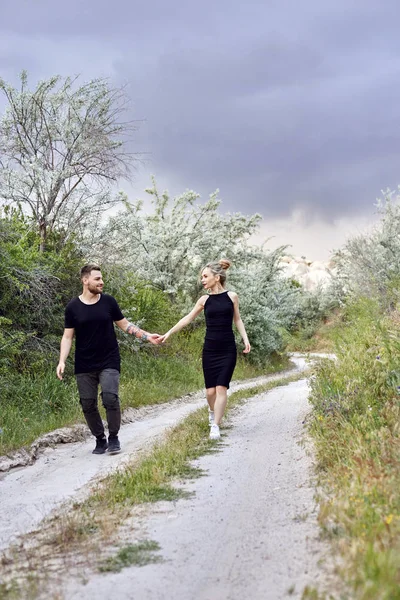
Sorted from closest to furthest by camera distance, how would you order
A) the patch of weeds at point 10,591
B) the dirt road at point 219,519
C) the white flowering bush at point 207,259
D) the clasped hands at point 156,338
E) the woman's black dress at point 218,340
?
the patch of weeds at point 10,591 → the dirt road at point 219,519 → the clasped hands at point 156,338 → the woman's black dress at point 218,340 → the white flowering bush at point 207,259

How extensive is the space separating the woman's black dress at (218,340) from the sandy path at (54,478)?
1141mm

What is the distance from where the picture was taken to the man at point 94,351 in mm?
7613

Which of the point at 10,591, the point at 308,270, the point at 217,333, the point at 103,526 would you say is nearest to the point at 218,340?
the point at 217,333

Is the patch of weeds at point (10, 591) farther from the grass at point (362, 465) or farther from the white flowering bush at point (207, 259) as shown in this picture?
the white flowering bush at point (207, 259)

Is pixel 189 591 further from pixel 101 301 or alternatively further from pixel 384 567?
pixel 101 301

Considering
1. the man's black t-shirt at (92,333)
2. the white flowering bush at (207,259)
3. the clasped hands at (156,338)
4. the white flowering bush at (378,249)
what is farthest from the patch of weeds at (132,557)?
the white flowering bush at (378,249)

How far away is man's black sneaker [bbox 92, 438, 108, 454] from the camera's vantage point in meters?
7.63

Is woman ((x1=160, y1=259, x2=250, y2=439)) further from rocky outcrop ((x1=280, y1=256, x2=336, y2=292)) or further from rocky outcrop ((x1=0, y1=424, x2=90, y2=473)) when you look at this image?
rocky outcrop ((x1=280, y1=256, x2=336, y2=292))

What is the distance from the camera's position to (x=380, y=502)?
3.65 metres

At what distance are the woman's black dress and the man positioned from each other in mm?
1289

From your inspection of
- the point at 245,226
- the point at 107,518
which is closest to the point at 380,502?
the point at 107,518

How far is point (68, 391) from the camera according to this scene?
10.9 meters

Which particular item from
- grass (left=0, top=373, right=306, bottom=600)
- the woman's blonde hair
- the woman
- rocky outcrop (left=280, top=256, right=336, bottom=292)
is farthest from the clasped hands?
rocky outcrop (left=280, top=256, right=336, bottom=292)

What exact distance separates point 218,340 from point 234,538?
4.61 metres
